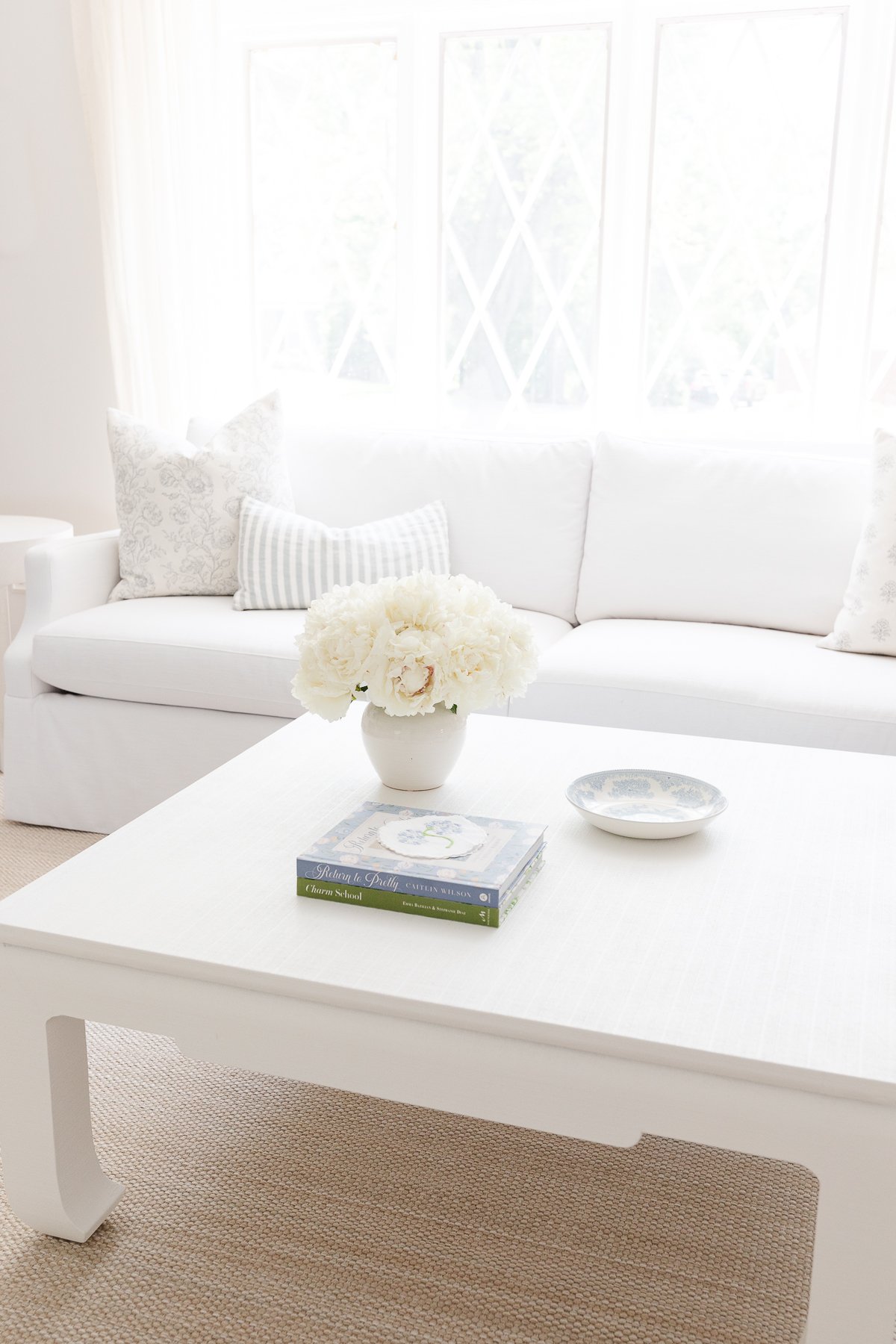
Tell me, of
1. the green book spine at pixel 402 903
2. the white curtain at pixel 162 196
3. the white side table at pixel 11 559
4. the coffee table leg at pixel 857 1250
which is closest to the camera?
the coffee table leg at pixel 857 1250

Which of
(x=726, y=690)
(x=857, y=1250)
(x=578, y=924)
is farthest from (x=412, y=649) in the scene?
(x=726, y=690)

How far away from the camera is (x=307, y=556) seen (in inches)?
105

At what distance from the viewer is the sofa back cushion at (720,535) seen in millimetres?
2584

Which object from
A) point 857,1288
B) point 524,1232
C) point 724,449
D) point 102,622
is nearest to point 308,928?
point 524,1232

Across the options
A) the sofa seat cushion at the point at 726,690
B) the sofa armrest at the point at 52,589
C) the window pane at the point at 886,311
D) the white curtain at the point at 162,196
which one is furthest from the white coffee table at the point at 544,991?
the white curtain at the point at 162,196

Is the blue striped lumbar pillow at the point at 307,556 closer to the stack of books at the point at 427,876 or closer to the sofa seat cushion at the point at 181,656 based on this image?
the sofa seat cushion at the point at 181,656

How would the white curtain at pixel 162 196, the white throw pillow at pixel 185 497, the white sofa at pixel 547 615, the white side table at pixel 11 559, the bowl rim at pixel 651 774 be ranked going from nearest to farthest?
the bowl rim at pixel 651 774, the white sofa at pixel 547 615, the white throw pillow at pixel 185 497, the white side table at pixel 11 559, the white curtain at pixel 162 196

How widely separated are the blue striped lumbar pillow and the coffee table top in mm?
1023

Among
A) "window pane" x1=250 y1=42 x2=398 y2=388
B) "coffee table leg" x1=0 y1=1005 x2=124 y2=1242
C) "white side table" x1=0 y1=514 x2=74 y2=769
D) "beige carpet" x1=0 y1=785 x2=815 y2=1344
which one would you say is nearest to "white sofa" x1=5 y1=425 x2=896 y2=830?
"white side table" x1=0 y1=514 x2=74 y2=769

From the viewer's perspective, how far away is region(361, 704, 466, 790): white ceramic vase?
1548 mm

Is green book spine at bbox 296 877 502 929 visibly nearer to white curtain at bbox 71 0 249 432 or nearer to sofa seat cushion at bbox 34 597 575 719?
sofa seat cushion at bbox 34 597 575 719

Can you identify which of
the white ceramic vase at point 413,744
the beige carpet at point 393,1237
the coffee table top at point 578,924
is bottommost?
the beige carpet at point 393,1237

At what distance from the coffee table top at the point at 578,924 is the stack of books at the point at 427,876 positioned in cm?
2

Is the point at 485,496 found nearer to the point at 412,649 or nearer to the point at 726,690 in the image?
the point at 726,690
